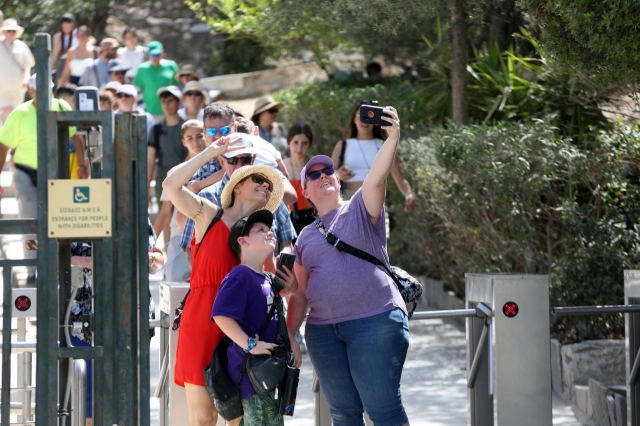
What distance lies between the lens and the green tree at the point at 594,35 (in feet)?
15.0

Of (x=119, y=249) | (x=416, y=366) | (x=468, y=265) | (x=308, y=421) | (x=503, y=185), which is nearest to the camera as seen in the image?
(x=119, y=249)

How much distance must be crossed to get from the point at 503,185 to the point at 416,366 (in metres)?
1.63

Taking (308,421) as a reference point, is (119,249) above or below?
above

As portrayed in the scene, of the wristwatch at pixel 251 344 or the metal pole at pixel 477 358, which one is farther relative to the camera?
the metal pole at pixel 477 358

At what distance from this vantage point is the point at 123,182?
337 centimetres

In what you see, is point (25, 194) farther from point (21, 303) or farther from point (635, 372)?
point (635, 372)

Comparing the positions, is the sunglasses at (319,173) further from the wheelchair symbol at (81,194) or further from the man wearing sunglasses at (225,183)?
the wheelchair symbol at (81,194)

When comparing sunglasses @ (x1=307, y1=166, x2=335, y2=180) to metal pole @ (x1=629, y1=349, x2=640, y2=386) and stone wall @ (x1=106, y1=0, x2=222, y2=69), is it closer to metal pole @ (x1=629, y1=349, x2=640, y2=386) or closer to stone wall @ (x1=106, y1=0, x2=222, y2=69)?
metal pole @ (x1=629, y1=349, x2=640, y2=386)

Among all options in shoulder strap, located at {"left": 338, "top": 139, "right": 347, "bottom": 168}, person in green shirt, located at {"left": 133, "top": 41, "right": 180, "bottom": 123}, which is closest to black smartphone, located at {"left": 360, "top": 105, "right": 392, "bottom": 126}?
shoulder strap, located at {"left": 338, "top": 139, "right": 347, "bottom": 168}

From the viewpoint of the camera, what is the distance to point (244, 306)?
397 cm

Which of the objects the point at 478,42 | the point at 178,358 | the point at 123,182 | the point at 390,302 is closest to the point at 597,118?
the point at 478,42

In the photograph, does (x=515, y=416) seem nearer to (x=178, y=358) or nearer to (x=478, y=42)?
(x=178, y=358)

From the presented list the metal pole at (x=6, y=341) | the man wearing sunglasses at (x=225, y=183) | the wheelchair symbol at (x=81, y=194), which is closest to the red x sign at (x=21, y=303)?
the man wearing sunglasses at (x=225, y=183)

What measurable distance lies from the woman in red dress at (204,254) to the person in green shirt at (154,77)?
9.11 meters
